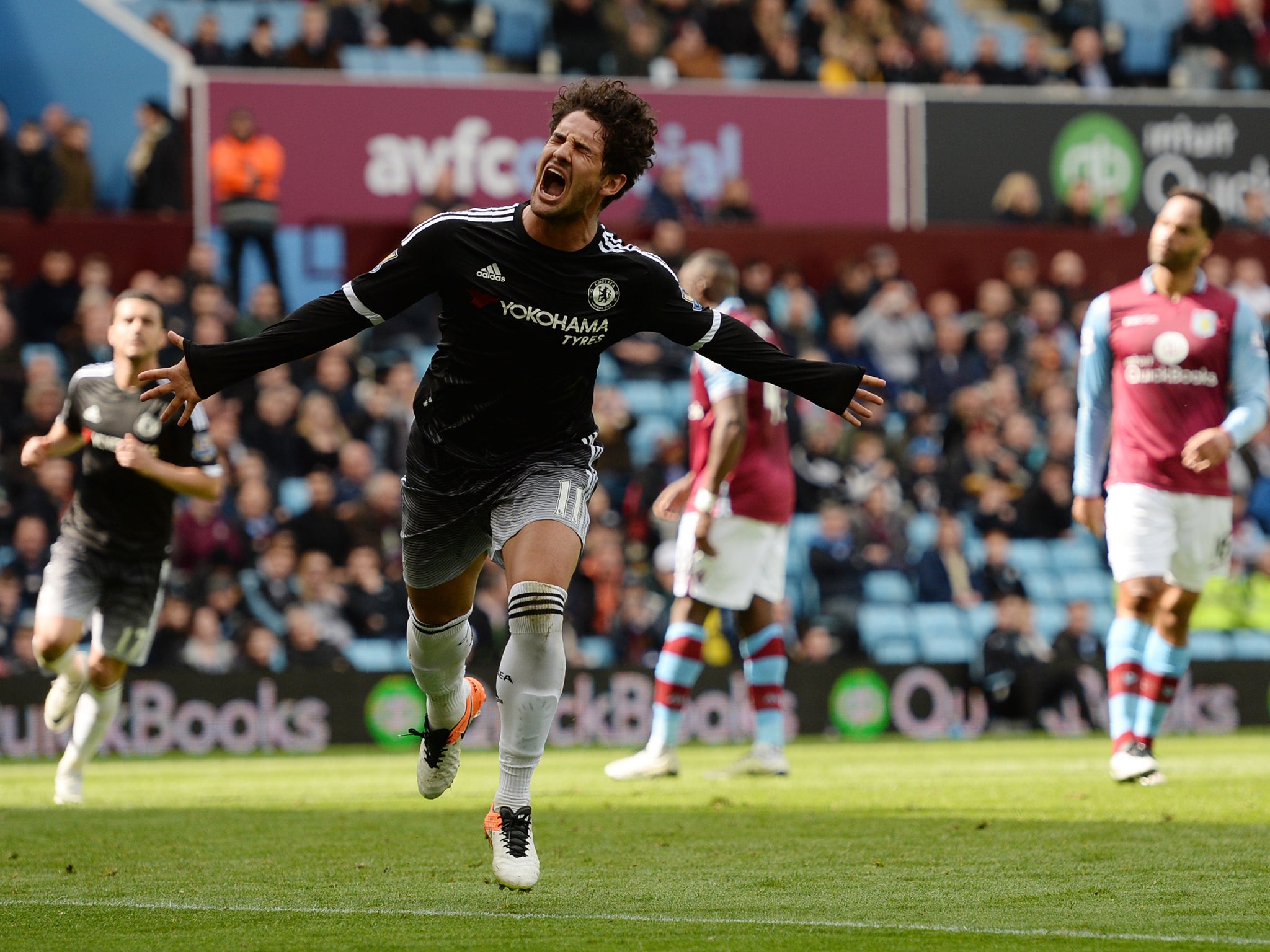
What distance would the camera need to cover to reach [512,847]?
5.74 m

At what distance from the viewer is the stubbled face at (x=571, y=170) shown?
19.6 ft

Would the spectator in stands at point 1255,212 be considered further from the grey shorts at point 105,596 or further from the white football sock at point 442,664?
the white football sock at point 442,664

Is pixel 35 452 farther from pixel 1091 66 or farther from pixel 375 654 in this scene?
pixel 1091 66

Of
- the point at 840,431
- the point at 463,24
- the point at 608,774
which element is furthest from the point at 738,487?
the point at 463,24

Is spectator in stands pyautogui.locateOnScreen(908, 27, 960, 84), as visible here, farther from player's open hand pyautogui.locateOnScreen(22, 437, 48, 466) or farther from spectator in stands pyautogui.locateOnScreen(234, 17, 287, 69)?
player's open hand pyautogui.locateOnScreen(22, 437, 48, 466)

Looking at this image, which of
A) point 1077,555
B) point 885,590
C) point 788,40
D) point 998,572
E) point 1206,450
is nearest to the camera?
point 1206,450

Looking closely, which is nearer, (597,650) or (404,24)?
(597,650)

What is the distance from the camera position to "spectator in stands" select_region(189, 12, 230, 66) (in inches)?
797

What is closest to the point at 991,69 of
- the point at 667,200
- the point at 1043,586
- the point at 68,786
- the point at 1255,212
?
the point at 1255,212

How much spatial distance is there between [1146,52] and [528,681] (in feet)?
72.6

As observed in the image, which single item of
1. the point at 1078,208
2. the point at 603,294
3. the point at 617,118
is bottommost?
the point at 603,294

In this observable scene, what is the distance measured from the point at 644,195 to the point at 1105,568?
6.53m

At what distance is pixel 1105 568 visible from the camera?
19.5m

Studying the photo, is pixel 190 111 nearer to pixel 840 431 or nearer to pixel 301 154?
pixel 301 154
